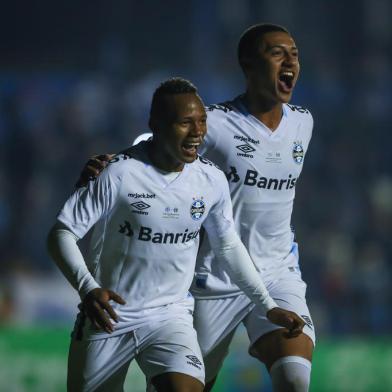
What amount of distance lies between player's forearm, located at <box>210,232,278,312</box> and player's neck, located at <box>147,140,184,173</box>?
1.34ft

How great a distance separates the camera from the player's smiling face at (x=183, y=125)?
4.46 metres

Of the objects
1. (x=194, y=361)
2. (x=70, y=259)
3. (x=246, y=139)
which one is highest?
(x=246, y=139)

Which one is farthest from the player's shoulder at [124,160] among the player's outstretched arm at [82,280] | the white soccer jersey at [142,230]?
the player's outstretched arm at [82,280]

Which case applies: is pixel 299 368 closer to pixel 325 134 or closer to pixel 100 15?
pixel 325 134

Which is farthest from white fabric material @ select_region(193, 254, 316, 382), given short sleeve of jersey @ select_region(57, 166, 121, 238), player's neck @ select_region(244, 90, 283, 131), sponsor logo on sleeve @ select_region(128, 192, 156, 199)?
short sleeve of jersey @ select_region(57, 166, 121, 238)

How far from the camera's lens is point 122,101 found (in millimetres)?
13109

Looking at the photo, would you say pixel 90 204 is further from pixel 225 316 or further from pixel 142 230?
pixel 225 316

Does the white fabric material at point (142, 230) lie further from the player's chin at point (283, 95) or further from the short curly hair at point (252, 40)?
the short curly hair at point (252, 40)

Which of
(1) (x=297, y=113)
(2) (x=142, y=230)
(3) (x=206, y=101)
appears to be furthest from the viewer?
(3) (x=206, y=101)

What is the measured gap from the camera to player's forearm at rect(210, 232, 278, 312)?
4.72m

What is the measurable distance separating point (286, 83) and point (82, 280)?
5.02 feet

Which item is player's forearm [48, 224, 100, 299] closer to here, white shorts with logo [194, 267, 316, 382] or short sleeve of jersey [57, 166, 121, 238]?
short sleeve of jersey [57, 166, 121, 238]

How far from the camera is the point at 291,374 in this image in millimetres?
4754

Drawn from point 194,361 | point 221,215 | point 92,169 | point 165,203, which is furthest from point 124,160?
point 194,361
